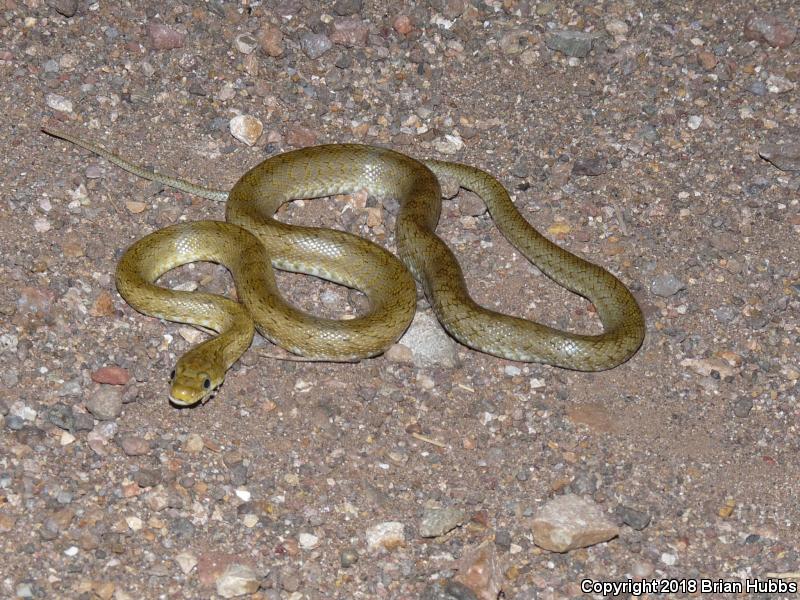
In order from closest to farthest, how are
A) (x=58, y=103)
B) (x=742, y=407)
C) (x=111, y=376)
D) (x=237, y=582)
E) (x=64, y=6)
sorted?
(x=237, y=582), (x=111, y=376), (x=742, y=407), (x=58, y=103), (x=64, y=6)

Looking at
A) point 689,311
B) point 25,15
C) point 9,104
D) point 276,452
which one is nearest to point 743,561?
point 689,311

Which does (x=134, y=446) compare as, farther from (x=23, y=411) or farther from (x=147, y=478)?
(x=23, y=411)

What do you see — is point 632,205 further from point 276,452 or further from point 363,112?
point 276,452

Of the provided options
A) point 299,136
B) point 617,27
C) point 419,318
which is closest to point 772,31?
point 617,27

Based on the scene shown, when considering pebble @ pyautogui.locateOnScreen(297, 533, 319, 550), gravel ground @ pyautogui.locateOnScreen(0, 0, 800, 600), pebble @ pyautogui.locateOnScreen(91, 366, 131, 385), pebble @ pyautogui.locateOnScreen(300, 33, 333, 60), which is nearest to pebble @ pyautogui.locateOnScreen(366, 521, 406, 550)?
gravel ground @ pyautogui.locateOnScreen(0, 0, 800, 600)

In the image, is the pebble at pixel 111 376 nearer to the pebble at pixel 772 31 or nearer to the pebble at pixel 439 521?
the pebble at pixel 439 521

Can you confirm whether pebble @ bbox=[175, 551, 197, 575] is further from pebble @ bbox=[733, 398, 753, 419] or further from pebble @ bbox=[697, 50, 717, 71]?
pebble @ bbox=[697, 50, 717, 71]

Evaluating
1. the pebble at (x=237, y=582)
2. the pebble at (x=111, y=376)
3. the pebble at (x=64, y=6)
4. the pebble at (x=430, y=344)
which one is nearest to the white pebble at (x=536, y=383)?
the pebble at (x=430, y=344)
